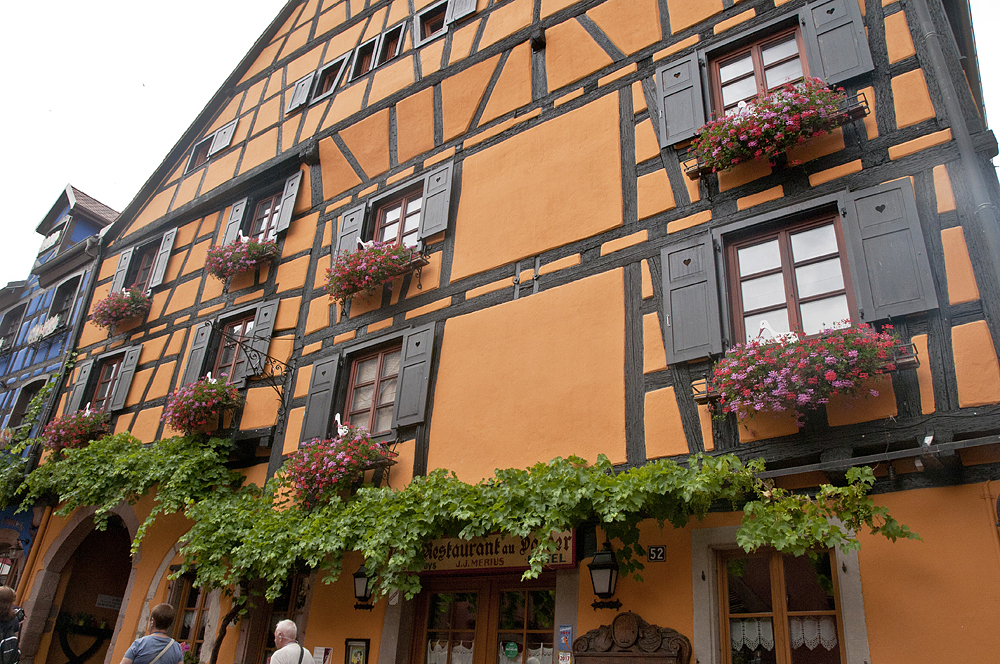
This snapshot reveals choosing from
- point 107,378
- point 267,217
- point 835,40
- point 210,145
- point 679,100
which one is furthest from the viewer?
point 210,145

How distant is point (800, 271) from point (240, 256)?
7371 millimetres

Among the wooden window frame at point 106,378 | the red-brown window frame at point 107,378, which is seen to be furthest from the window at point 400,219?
the red-brown window frame at point 107,378

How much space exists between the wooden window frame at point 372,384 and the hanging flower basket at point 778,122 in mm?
3709

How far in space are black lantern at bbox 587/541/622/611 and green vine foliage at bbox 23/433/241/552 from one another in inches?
192

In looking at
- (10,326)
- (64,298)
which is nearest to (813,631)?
(64,298)

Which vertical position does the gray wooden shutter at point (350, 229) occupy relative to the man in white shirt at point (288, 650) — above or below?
above

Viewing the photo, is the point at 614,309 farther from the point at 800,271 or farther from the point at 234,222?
the point at 234,222

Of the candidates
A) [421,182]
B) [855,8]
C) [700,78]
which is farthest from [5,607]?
[855,8]

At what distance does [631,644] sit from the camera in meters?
5.34

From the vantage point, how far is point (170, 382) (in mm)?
10695

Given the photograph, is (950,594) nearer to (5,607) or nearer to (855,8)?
(855,8)

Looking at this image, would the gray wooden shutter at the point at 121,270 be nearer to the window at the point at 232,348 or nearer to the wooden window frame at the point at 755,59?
the window at the point at 232,348

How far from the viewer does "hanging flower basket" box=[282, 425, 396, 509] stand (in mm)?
7141

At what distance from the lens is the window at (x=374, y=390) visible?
788 cm
